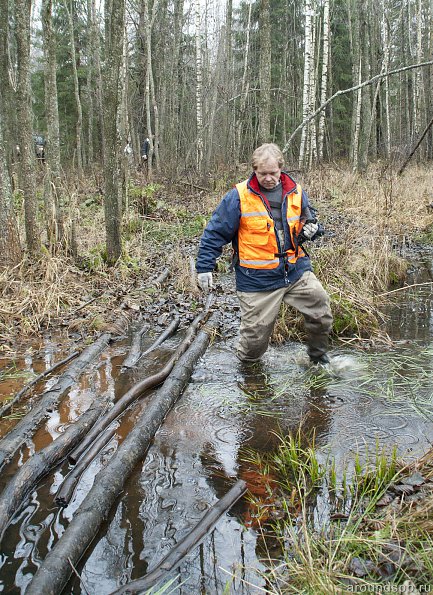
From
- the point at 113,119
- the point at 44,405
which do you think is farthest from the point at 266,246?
the point at 113,119

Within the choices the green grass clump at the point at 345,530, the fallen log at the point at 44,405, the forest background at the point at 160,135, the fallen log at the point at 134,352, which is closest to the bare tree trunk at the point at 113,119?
the forest background at the point at 160,135

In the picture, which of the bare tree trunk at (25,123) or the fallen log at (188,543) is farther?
the bare tree trunk at (25,123)

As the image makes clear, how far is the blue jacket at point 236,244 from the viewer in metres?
4.75

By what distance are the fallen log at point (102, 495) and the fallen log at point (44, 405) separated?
0.80 meters

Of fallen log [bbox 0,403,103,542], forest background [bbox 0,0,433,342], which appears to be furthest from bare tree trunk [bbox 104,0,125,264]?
fallen log [bbox 0,403,103,542]

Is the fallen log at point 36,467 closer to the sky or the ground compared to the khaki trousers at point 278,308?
closer to the ground

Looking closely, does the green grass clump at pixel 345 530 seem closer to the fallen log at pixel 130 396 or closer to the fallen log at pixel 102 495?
the fallen log at pixel 102 495

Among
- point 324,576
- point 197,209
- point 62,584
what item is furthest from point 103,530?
point 197,209

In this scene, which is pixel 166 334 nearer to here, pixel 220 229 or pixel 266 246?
pixel 220 229

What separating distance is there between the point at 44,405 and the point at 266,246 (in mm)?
2451

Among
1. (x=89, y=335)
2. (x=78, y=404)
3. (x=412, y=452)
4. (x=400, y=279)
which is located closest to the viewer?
(x=412, y=452)

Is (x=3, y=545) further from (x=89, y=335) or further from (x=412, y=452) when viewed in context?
(x=89, y=335)

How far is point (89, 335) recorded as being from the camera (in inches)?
251

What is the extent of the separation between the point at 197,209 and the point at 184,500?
39.1 ft
